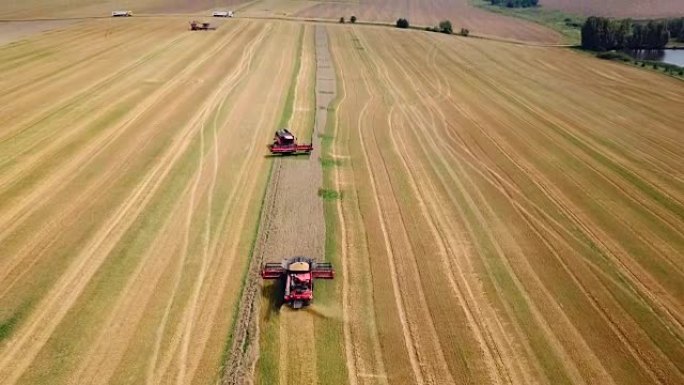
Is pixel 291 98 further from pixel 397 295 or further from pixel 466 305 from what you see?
pixel 466 305

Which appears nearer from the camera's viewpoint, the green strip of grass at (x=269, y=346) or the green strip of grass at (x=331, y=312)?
the green strip of grass at (x=269, y=346)

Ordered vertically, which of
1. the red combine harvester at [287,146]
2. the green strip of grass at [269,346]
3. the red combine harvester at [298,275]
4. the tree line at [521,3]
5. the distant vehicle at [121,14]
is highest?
the tree line at [521,3]

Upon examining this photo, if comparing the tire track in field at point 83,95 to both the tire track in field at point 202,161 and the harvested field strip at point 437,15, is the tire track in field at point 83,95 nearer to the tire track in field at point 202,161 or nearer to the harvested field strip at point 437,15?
the tire track in field at point 202,161

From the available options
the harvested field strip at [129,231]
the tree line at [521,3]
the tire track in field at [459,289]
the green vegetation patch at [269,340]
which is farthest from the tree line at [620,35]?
the green vegetation patch at [269,340]

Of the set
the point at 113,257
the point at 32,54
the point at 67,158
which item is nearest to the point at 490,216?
the point at 113,257

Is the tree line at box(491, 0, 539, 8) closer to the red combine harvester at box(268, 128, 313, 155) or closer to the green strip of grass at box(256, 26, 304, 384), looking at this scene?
the red combine harvester at box(268, 128, 313, 155)

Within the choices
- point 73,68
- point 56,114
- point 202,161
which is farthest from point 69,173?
point 73,68

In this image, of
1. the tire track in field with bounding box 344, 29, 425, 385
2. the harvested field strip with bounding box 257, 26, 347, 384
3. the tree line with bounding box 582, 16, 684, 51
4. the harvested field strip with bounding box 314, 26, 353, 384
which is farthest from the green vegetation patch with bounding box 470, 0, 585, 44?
the harvested field strip with bounding box 257, 26, 347, 384
